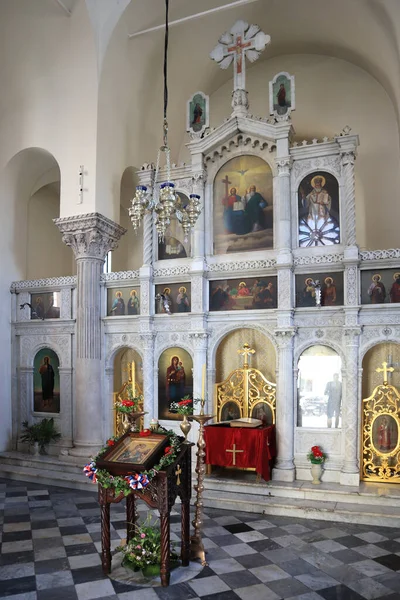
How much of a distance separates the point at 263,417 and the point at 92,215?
6421 millimetres

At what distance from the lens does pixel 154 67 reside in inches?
562

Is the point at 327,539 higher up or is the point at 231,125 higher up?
the point at 231,125

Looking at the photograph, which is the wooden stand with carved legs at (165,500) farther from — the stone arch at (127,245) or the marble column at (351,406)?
the stone arch at (127,245)

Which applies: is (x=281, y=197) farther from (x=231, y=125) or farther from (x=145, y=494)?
(x=145, y=494)

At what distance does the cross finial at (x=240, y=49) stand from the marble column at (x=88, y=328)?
465 cm

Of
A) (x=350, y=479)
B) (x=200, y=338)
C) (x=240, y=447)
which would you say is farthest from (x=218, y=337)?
(x=350, y=479)

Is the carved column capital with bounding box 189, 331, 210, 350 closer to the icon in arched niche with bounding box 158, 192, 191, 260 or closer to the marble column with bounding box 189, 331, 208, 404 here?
the marble column with bounding box 189, 331, 208, 404

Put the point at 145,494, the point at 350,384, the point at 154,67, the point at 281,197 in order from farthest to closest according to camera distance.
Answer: the point at 154,67
the point at 281,197
the point at 350,384
the point at 145,494

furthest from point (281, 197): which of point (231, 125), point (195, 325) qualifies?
point (195, 325)

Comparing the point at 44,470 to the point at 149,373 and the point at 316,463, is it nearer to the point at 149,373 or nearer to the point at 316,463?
the point at 149,373

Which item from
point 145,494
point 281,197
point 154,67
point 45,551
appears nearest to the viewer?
point 145,494

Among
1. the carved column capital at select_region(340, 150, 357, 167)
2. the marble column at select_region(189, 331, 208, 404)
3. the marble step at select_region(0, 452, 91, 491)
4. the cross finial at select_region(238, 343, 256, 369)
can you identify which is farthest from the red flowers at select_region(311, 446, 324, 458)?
the carved column capital at select_region(340, 150, 357, 167)

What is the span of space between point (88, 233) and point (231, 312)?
164 inches

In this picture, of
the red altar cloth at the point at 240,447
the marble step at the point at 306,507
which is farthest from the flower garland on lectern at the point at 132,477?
the red altar cloth at the point at 240,447
